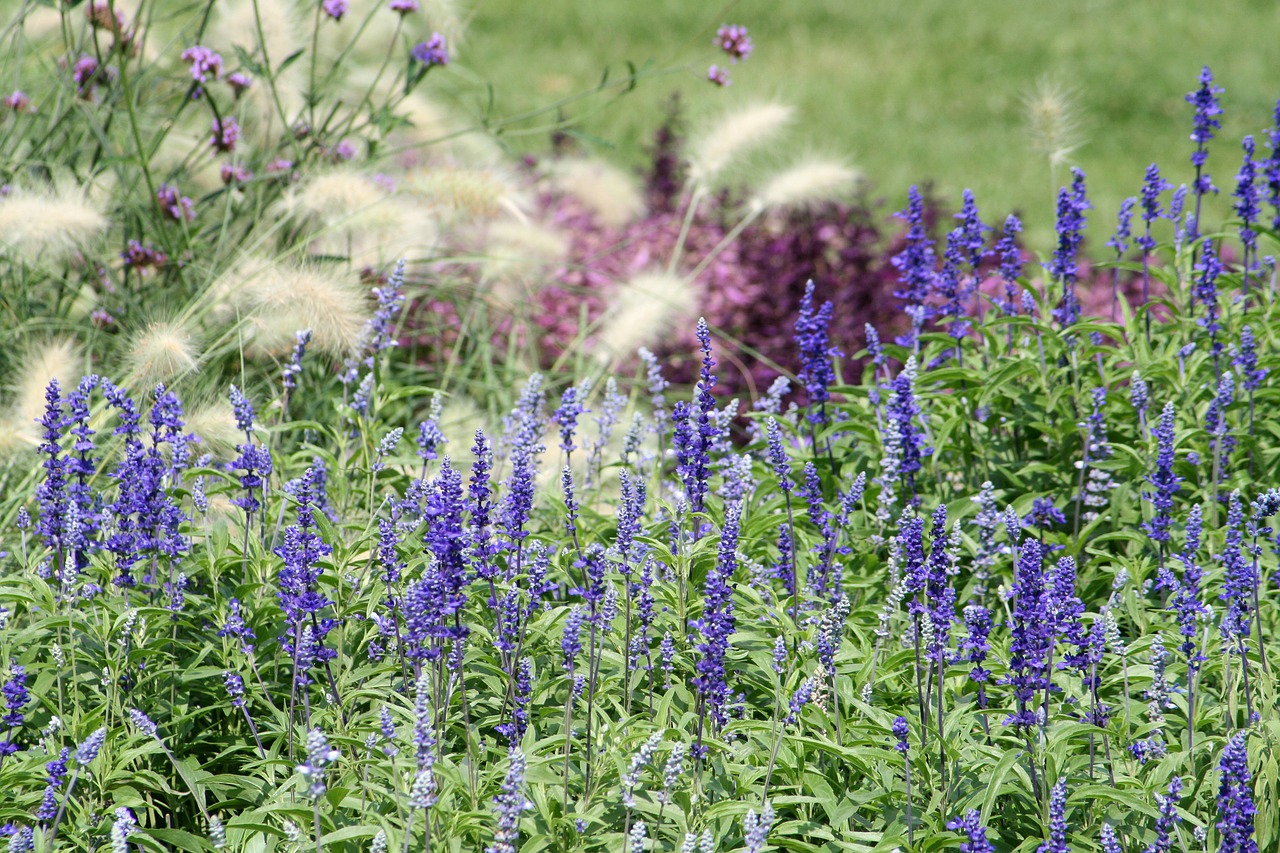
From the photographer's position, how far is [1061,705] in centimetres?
250

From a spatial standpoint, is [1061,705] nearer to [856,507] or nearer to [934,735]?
[934,735]

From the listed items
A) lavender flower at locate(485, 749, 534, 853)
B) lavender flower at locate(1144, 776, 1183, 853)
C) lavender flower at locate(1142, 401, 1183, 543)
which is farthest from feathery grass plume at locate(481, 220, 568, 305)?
lavender flower at locate(1144, 776, 1183, 853)

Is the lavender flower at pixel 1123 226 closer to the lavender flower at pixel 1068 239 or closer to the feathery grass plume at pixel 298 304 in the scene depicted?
the lavender flower at pixel 1068 239

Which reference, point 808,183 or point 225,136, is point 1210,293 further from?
point 225,136

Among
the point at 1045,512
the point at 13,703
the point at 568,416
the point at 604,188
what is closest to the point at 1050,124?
the point at 1045,512

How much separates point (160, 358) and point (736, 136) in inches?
112

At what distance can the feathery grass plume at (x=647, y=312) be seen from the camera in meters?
4.50

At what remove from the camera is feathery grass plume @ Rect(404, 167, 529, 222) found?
175 inches

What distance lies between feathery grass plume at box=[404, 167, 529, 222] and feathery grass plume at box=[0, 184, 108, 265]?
1.06 meters

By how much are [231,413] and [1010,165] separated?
8500 millimetres

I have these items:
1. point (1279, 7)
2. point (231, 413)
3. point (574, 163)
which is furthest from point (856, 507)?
point (1279, 7)

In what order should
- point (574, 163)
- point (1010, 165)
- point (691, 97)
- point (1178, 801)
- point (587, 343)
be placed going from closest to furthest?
point (1178, 801)
point (587, 343)
point (574, 163)
point (1010, 165)
point (691, 97)

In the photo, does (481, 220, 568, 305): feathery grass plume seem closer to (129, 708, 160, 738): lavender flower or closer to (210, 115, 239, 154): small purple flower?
(210, 115, 239, 154): small purple flower

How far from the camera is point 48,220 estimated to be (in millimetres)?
3756
